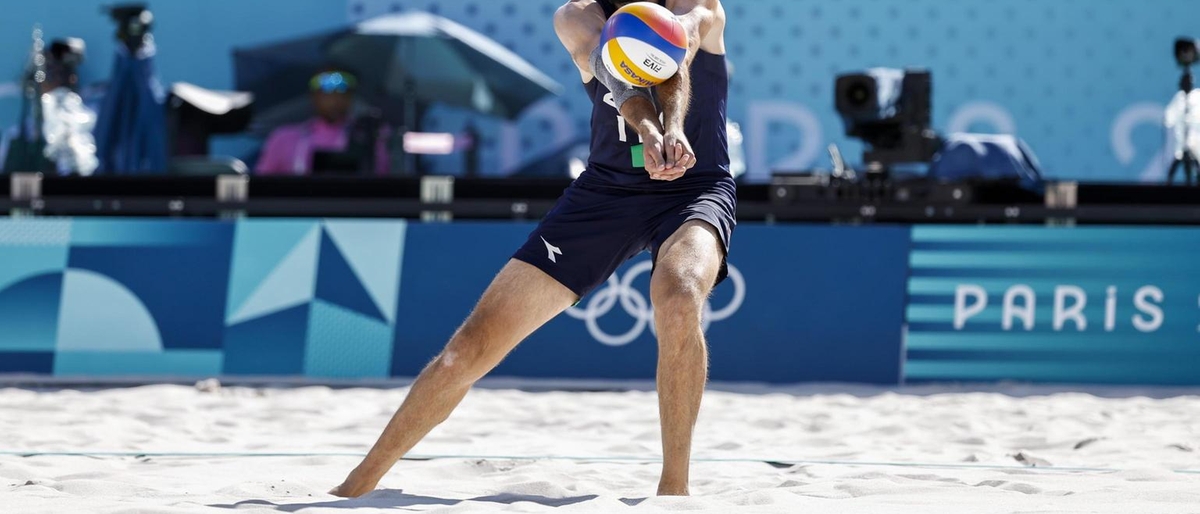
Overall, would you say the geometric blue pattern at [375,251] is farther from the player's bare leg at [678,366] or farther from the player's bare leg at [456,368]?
the player's bare leg at [678,366]

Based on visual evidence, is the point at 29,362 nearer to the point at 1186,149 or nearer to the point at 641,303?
the point at 641,303

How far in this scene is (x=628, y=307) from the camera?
767 centimetres

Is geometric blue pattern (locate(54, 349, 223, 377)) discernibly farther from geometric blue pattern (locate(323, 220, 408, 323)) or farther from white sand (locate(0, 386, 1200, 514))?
geometric blue pattern (locate(323, 220, 408, 323))

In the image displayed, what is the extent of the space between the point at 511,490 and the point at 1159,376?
479 cm

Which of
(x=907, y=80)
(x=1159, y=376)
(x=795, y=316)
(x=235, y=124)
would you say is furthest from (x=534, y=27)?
(x=1159, y=376)

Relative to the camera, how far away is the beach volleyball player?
12.5 feet

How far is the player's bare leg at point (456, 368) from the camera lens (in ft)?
12.9

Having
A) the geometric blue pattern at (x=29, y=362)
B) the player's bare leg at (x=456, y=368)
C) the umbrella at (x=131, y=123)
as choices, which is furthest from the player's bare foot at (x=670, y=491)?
the umbrella at (x=131, y=123)

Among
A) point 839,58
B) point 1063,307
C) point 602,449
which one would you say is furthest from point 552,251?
point 839,58

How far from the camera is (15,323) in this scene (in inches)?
299

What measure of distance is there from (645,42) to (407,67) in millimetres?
7647

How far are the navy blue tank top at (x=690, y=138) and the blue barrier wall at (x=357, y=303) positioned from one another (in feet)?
11.1

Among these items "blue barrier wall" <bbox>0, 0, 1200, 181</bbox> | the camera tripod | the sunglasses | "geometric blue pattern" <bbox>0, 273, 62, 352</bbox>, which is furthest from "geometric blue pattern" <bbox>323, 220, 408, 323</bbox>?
the camera tripod

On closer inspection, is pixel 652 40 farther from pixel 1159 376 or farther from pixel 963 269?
pixel 1159 376
